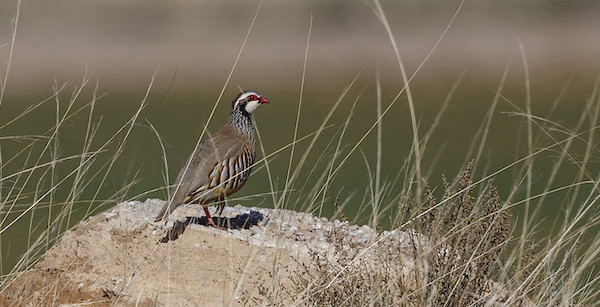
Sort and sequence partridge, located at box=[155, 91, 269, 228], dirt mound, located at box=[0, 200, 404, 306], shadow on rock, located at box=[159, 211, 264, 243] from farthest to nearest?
shadow on rock, located at box=[159, 211, 264, 243] → partridge, located at box=[155, 91, 269, 228] → dirt mound, located at box=[0, 200, 404, 306]

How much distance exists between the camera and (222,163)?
3824mm

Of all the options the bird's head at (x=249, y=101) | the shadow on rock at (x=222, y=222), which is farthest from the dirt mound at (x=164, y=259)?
the bird's head at (x=249, y=101)

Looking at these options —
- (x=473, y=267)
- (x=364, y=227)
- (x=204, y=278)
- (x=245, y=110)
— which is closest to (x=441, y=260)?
(x=473, y=267)

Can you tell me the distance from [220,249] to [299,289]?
4.55ft

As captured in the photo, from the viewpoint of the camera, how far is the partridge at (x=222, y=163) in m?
3.71

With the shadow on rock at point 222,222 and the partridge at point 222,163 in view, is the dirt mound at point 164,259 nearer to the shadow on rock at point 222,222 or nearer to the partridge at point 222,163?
the shadow on rock at point 222,222

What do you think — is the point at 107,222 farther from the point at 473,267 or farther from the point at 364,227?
the point at 473,267

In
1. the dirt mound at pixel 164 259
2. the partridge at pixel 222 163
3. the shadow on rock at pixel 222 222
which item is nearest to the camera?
the dirt mound at pixel 164 259

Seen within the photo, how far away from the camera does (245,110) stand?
413 centimetres

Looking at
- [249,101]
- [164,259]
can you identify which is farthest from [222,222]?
[249,101]

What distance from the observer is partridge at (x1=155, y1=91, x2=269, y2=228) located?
3.71 metres

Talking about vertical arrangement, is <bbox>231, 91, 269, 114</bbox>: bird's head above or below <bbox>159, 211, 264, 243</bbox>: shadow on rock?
above

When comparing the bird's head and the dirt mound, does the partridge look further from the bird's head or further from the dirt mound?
the dirt mound

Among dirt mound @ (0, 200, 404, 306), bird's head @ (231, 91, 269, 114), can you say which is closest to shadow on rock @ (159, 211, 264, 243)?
dirt mound @ (0, 200, 404, 306)
